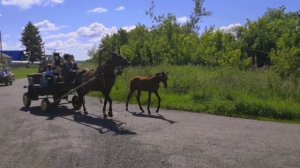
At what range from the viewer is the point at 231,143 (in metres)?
11.3

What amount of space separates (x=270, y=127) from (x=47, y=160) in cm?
719

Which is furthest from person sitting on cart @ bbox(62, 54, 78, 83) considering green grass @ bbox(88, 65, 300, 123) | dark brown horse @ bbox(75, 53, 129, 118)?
green grass @ bbox(88, 65, 300, 123)

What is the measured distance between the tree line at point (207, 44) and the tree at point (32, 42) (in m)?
67.1

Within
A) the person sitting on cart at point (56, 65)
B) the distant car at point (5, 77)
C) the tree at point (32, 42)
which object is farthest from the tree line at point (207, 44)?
the tree at point (32, 42)

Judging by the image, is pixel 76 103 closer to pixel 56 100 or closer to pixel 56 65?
pixel 56 100

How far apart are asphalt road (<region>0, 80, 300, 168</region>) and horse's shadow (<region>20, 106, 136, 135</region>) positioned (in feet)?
0.10

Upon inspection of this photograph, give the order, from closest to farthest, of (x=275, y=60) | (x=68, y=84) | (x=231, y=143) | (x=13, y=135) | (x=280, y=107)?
(x=231, y=143) → (x=13, y=135) → (x=280, y=107) → (x=68, y=84) → (x=275, y=60)

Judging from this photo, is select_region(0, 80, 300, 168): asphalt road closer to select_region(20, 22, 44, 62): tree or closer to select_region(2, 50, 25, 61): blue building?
select_region(20, 22, 44, 62): tree

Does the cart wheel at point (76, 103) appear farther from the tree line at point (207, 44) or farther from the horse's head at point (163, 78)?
the tree line at point (207, 44)

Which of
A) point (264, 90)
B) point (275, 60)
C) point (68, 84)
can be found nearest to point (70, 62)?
point (68, 84)

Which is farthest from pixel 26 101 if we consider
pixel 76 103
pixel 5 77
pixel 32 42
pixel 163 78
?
pixel 32 42

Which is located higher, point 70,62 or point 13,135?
point 70,62

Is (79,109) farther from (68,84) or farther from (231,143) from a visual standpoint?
(231,143)

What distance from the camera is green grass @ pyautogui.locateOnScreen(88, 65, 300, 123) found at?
55.3ft
